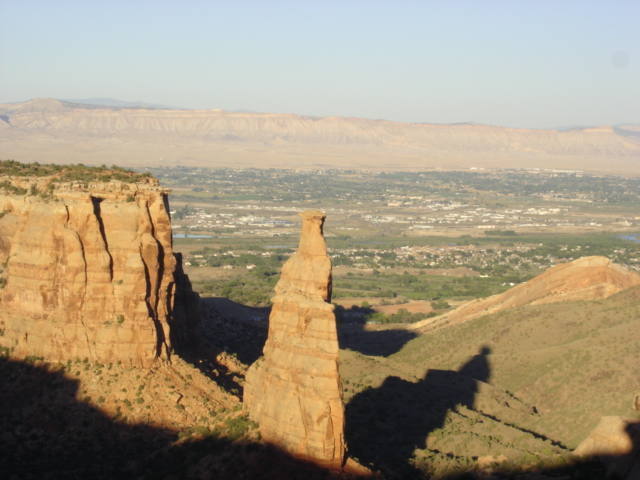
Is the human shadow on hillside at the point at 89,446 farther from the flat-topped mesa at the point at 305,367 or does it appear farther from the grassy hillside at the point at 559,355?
the grassy hillside at the point at 559,355

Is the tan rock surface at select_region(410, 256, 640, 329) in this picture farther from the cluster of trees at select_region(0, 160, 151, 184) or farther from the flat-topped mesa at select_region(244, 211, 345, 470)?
the flat-topped mesa at select_region(244, 211, 345, 470)

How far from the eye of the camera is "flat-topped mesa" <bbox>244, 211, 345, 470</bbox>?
86.7 ft

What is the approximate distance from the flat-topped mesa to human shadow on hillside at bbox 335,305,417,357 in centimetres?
3132

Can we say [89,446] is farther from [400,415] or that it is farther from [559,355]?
[559,355]

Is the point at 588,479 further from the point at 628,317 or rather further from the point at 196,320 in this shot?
the point at 628,317

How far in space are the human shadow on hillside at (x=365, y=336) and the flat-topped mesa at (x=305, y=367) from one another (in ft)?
103

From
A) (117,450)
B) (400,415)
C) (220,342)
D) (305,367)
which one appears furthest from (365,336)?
(305,367)

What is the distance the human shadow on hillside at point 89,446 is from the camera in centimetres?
2709

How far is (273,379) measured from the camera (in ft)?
90.6

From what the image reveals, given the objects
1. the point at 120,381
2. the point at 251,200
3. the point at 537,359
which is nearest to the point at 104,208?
the point at 120,381

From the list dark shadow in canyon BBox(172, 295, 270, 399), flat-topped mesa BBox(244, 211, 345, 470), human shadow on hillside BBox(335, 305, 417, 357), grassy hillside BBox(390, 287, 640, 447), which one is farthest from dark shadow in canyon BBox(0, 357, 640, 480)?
human shadow on hillside BBox(335, 305, 417, 357)

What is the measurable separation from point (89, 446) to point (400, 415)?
13784 mm

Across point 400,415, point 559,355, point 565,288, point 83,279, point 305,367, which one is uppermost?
point 83,279

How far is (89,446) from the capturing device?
1176 inches
